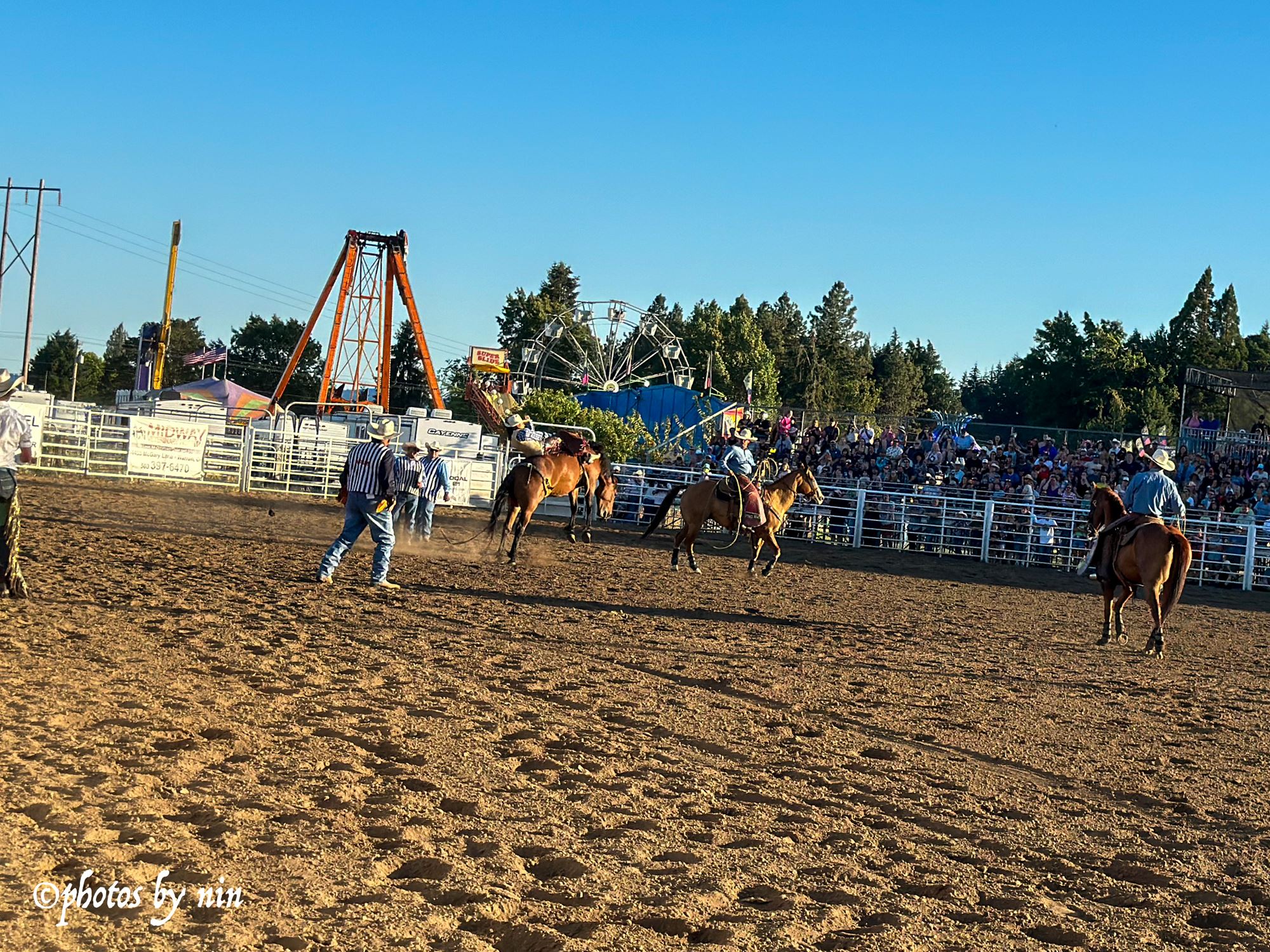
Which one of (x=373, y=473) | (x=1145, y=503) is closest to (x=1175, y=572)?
(x=1145, y=503)

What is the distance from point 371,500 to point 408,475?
432 mm

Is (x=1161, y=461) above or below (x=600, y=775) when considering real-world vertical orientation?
above

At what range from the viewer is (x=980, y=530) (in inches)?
924

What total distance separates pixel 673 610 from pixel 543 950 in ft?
27.0

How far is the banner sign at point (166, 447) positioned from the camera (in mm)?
23562

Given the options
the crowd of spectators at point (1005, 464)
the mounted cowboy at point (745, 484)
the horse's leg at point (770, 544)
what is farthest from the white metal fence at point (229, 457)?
the horse's leg at point (770, 544)

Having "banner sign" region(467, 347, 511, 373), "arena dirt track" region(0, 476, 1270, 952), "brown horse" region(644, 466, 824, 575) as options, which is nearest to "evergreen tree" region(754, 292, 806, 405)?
"banner sign" region(467, 347, 511, 373)

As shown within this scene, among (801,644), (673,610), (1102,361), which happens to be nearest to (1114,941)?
(801,644)

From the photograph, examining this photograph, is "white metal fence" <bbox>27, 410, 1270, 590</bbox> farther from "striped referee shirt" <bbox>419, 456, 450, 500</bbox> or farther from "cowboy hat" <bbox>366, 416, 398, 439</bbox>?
"cowboy hat" <bbox>366, 416, 398, 439</bbox>

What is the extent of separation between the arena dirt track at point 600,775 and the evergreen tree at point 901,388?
67.7m

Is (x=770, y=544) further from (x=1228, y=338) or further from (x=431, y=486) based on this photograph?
(x=1228, y=338)

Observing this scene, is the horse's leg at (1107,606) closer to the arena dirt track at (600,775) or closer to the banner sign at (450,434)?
the arena dirt track at (600,775)

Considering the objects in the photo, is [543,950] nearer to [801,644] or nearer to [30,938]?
[30,938]

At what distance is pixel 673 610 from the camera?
1178cm
